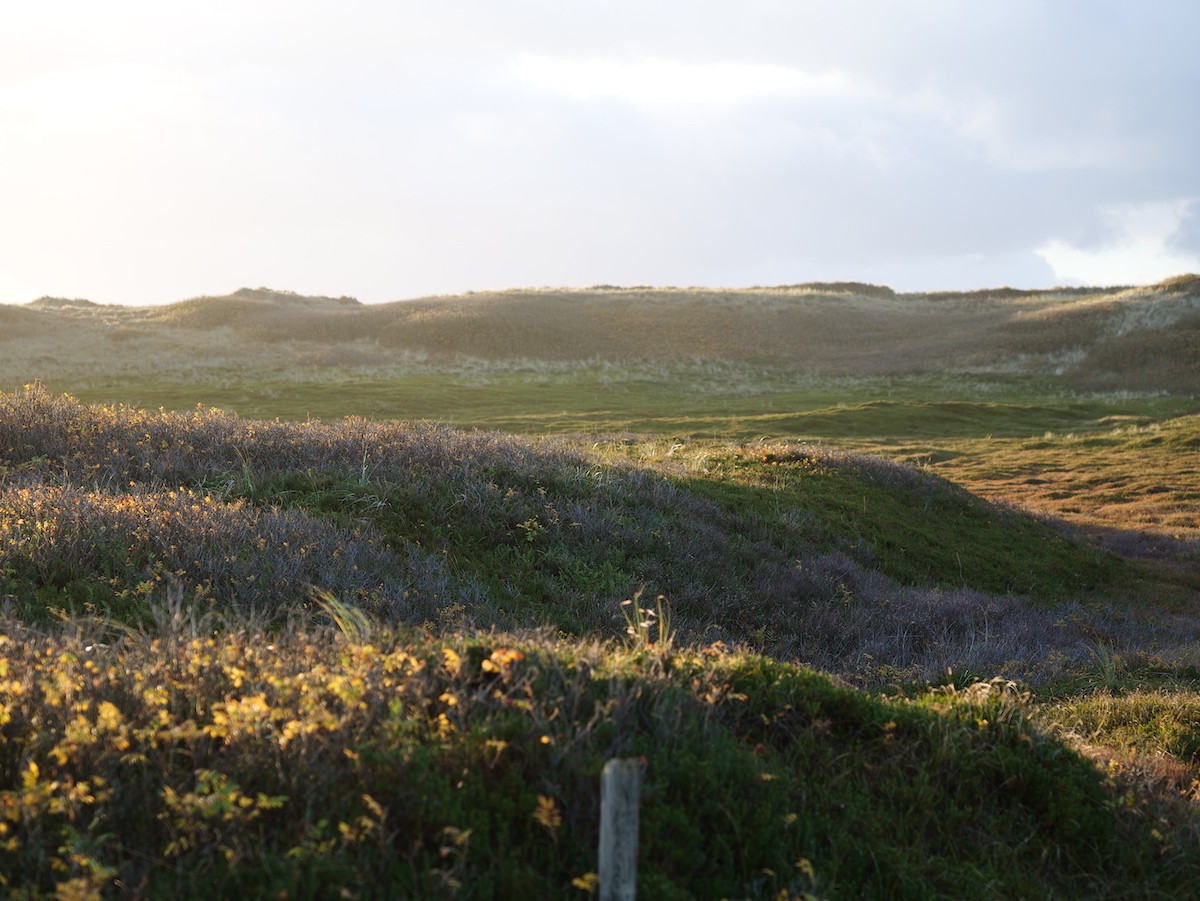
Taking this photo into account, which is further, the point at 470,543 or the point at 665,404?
the point at 665,404

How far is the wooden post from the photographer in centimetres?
315

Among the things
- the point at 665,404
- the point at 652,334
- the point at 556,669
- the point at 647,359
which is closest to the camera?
the point at 556,669

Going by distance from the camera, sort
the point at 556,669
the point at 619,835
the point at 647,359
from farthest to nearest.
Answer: the point at 647,359
the point at 556,669
the point at 619,835

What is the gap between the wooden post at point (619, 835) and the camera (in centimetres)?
315

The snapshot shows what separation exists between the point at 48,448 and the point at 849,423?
31.6 m

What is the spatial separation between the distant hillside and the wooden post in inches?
1954

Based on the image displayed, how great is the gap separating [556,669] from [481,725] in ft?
2.06

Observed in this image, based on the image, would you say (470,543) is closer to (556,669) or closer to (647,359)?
(556,669)

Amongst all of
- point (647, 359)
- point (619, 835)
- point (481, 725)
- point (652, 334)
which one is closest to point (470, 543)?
point (481, 725)

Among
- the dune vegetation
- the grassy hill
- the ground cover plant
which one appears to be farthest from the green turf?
the ground cover plant

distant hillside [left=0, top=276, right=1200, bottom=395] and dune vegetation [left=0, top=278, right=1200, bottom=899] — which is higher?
distant hillside [left=0, top=276, right=1200, bottom=395]

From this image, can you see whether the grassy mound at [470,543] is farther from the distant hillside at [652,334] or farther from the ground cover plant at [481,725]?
the distant hillside at [652,334]

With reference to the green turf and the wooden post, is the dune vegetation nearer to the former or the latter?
the wooden post

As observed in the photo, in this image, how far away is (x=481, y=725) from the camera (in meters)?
4.00
